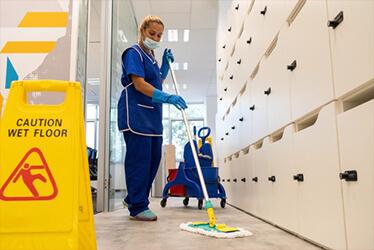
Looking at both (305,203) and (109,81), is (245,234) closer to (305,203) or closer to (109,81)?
(305,203)

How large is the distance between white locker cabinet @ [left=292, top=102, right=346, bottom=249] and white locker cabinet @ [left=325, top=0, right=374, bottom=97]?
12cm

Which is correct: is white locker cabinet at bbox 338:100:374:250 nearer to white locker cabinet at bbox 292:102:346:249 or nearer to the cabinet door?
white locker cabinet at bbox 292:102:346:249

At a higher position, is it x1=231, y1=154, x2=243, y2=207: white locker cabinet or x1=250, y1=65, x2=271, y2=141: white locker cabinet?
x1=250, y1=65, x2=271, y2=141: white locker cabinet

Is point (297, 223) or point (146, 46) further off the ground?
point (146, 46)

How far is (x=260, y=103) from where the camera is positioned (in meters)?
1.98

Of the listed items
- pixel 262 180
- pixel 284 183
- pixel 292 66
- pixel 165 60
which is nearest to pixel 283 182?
pixel 284 183

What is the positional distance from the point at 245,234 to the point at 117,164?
1.83 meters

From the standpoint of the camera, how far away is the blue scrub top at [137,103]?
→ 1.95m

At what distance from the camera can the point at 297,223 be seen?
1.36 metres

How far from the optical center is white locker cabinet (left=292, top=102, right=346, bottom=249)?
102 cm

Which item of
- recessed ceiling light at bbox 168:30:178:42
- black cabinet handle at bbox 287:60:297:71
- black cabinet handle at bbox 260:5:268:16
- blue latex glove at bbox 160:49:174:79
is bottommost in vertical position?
black cabinet handle at bbox 287:60:297:71

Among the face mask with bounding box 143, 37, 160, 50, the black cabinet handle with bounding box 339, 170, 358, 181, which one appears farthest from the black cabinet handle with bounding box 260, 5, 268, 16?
the black cabinet handle with bounding box 339, 170, 358, 181

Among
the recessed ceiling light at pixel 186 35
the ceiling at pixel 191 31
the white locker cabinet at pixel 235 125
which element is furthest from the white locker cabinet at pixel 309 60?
the recessed ceiling light at pixel 186 35

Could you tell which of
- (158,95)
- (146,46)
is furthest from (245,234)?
(146,46)
